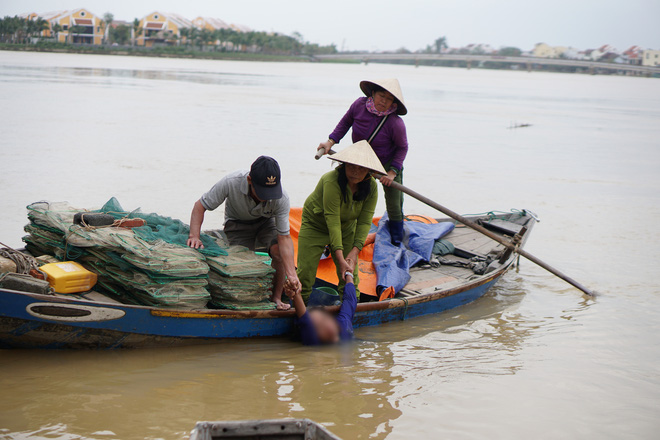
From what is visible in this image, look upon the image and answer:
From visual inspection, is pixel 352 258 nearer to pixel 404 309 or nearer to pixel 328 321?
pixel 328 321

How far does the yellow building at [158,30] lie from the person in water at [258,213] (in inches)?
3308

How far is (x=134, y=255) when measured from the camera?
4.36m

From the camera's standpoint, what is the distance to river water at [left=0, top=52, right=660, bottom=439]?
4.21m

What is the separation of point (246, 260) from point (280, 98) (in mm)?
26358

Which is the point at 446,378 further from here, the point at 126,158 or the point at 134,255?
the point at 126,158

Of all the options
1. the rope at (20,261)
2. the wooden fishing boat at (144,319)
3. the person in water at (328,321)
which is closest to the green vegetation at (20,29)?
the rope at (20,261)

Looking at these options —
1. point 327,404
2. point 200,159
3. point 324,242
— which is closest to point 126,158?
point 200,159

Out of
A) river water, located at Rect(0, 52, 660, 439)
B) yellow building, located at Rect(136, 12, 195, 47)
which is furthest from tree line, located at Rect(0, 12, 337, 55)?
river water, located at Rect(0, 52, 660, 439)

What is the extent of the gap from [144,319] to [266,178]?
127cm

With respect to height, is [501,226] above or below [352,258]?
below

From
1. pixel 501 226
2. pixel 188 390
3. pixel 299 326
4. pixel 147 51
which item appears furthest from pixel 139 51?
pixel 188 390

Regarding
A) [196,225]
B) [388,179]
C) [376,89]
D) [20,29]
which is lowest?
[196,225]

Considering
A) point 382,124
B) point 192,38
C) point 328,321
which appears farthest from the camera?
point 192,38

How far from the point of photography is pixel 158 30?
3408 inches
